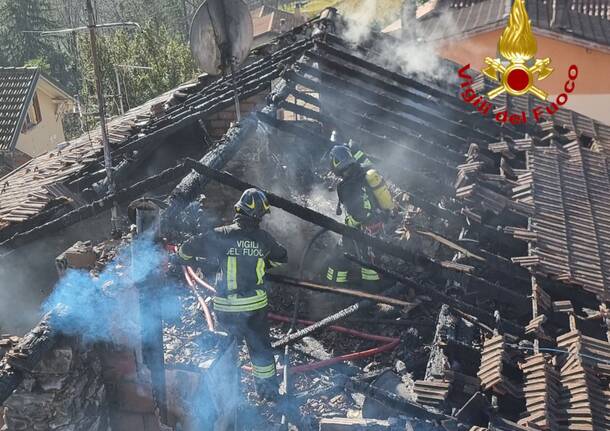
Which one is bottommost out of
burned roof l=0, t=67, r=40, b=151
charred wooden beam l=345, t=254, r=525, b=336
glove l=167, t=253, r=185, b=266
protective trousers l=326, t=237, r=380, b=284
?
burned roof l=0, t=67, r=40, b=151

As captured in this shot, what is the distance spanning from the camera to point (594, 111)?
64.9ft

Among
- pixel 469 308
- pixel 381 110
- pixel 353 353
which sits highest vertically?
pixel 381 110

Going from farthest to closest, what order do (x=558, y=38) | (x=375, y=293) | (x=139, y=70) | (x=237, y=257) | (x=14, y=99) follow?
(x=14, y=99), (x=139, y=70), (x=558, y=38), (x=375, y=293), (x=237, y=257)

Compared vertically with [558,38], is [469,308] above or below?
below

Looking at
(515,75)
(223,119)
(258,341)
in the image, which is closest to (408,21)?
(515,75)

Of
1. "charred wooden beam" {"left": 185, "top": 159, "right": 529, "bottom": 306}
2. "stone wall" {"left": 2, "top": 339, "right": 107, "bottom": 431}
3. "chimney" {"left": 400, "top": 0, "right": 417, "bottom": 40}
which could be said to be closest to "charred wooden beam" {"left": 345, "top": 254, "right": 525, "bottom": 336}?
"charred wooden beam" {"left": 185, "top": 159, "right": 529, "bottom": 306}

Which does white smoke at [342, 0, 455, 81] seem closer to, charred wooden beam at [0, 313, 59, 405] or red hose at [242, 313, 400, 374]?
red hose at [242, 313, 400, 374]

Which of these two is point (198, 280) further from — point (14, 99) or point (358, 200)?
point (14, 99)

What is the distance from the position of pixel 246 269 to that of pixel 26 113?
74.5ft

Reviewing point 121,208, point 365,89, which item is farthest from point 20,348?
point 365,89

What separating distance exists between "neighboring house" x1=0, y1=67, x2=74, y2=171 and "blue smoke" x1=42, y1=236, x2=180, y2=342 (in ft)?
69.9

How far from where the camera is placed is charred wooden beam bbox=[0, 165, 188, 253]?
630 cm

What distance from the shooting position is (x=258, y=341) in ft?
20.7

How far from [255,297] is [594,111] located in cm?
1741
